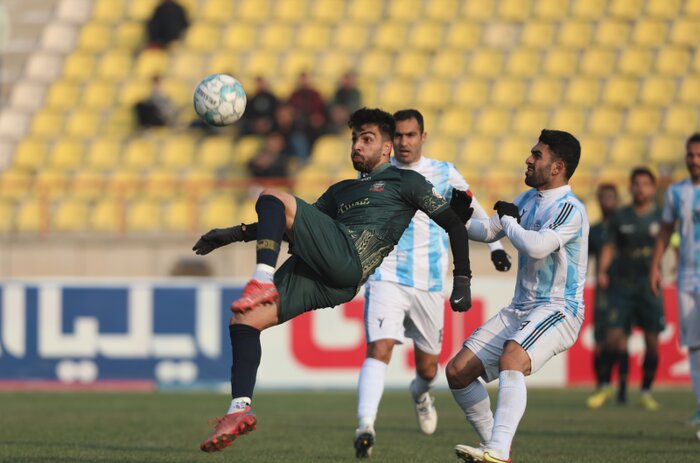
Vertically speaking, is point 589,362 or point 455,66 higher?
point 455,66

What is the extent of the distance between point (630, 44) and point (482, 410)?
14.9 meters

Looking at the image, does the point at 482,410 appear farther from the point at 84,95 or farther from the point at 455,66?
the point at 84,95

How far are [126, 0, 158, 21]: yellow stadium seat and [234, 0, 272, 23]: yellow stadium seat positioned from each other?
1.63 metres

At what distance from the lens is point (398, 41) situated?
22.5 metres

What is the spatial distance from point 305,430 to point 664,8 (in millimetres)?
13653

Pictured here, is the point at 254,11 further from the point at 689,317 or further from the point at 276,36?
the point at 689,317

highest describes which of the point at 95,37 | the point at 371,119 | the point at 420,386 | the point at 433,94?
the point at 95,37

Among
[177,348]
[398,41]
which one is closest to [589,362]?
[177,348]

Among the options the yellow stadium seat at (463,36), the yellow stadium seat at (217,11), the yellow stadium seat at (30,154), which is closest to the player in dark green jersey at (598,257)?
the yellow stadium seat at (463,36)

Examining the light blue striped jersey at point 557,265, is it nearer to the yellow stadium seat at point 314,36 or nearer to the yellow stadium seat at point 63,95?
the yellow stadium seat at point 314,36

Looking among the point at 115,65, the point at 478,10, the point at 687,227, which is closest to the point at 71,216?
the point at 115,65

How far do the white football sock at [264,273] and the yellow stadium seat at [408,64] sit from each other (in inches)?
607

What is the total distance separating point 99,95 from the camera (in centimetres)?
2238

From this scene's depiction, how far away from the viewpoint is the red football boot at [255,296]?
21.5 feet
